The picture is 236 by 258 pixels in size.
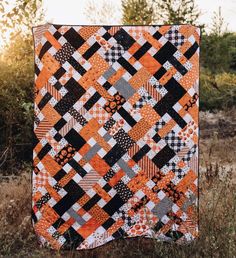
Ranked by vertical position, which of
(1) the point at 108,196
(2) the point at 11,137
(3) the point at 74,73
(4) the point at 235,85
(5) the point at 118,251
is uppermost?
(3) the point at 74,73

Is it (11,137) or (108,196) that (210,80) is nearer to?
(11,137)

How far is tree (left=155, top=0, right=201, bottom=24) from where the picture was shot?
2492cm

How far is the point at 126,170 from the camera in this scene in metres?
3.42

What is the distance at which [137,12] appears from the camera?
24.2 meters

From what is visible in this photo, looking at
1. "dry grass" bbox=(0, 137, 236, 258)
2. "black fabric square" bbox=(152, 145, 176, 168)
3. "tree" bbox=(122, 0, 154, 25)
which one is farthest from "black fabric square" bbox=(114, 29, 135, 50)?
"tree" bbox=(122, 0, 154, 25)

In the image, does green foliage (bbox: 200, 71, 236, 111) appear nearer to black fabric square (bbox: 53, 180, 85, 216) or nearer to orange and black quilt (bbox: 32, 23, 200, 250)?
orange and black quilt (bbox: 32, 23, 200, 250)

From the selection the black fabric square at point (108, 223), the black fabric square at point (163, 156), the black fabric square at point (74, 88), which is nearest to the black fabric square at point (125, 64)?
the black fabric square at point (74, 88)

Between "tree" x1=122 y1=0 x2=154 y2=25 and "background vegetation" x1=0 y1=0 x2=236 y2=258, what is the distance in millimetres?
5856

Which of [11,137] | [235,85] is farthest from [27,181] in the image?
[235,85]

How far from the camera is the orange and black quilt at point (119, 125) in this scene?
339 centimetres

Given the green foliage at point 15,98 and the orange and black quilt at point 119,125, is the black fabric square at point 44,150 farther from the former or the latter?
the green foliage at point 15,98

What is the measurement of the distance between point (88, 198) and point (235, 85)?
15.5 metres

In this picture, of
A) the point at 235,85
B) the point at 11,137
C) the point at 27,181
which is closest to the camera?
the point at 27,181

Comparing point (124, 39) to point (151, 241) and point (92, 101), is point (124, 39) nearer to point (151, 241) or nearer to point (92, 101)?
point (92, 101)
